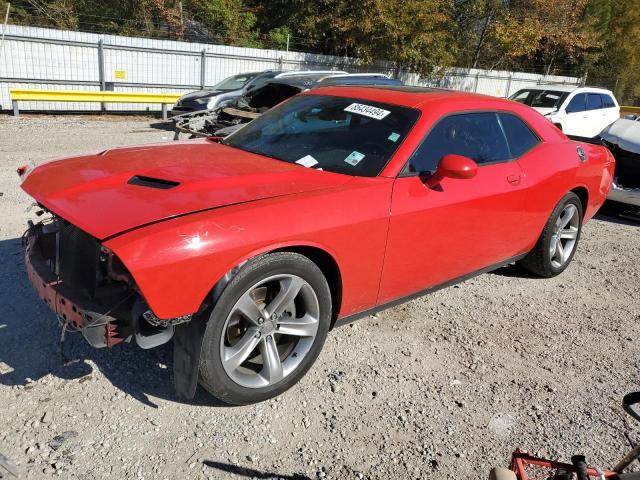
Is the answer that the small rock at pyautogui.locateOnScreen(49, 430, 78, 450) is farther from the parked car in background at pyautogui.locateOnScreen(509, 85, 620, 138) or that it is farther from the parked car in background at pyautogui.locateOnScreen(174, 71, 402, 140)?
the parked car in background at pyautogui.locateOnScreen(509, 85, 620, 138)

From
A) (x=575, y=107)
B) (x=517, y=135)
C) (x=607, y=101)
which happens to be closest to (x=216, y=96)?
(x=575, y=107)

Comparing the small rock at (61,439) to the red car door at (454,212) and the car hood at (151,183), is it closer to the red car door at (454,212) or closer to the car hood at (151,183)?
the car hood at (151,183)

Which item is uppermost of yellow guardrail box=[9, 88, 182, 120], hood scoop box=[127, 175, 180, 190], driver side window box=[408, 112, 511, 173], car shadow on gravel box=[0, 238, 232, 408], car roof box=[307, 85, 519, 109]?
car roof box=[307, 85, 519, 109]

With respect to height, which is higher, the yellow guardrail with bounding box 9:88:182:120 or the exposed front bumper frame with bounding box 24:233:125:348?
the exposed front bumper frame with bounding box 24:233:125:348

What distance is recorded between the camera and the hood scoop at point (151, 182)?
2840mm

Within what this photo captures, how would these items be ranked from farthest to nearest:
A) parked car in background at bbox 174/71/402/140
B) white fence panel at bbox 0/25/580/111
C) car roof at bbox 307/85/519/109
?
white fence panel at bbox 0/25/580/111 → parked car in background at bbox 174/71/402/140 → car roof at bbox 307/85/519/109

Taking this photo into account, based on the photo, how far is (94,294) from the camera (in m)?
2.59

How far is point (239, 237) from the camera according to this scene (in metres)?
2.53

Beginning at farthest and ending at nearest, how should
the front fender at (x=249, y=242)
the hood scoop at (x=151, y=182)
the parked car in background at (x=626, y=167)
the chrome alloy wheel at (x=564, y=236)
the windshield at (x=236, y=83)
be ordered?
the windshield at (x=236, y=83) → the parked car in background at (x=626, y=167) → the chrome alloy wheel at (x=564, y=236) → the hood scoop at (x=151, y=182) → the front fender at (x=249, y=242)

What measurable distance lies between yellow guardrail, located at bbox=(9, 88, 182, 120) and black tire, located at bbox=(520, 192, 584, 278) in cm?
1186

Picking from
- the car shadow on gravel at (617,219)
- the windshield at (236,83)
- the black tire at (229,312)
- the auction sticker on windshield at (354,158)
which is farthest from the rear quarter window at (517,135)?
the windshield at (236,83)

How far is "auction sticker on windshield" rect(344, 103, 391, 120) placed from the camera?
360 centimetres

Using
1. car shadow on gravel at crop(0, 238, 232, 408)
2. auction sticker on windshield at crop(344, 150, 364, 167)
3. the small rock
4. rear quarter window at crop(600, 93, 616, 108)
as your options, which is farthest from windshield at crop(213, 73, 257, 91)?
the small rock

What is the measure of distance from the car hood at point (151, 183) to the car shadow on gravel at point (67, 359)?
2.47 feet
